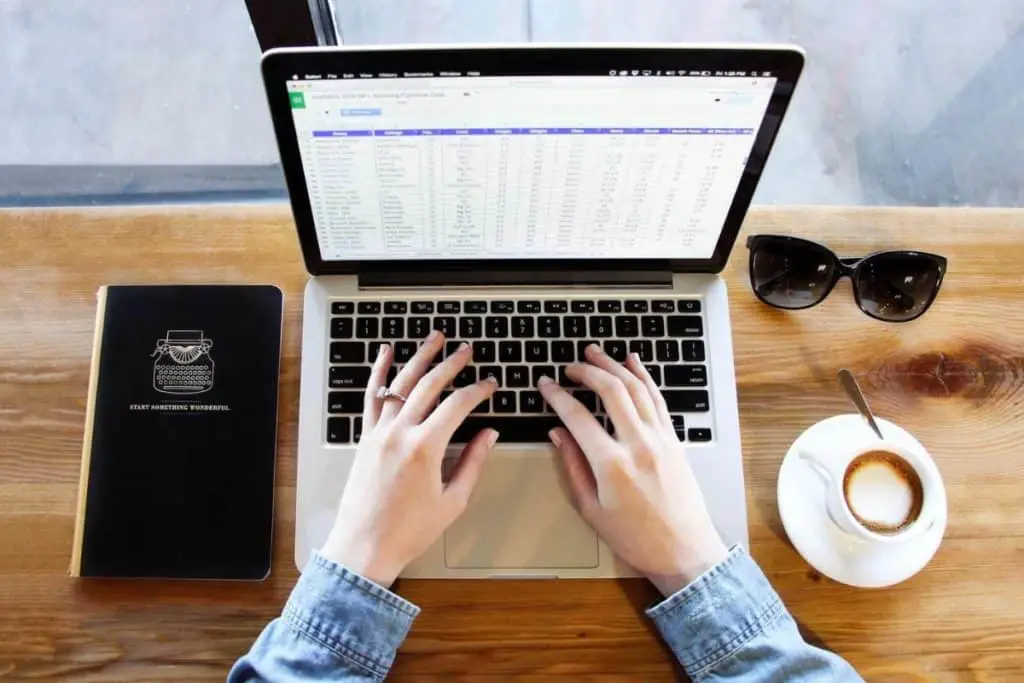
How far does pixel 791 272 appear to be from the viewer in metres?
0.78

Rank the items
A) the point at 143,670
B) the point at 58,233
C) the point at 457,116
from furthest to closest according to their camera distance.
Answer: the point at 58,233 → the point at 143,670 → the point at 457,116

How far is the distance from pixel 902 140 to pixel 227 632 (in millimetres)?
1220

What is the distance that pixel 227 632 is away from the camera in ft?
2.30

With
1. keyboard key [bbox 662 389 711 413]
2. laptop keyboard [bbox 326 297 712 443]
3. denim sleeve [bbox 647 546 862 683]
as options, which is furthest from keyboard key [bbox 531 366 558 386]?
denim sleeve [bbox 647 546 862 683]

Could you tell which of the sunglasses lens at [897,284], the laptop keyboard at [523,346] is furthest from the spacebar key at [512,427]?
the sunglasses lens at [897,284]

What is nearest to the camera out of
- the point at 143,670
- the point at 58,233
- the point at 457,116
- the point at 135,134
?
the point at 457,116

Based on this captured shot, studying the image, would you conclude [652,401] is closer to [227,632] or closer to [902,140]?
[227,632]

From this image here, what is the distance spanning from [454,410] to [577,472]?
0.39 ft

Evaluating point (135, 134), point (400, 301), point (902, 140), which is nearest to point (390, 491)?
point (400, 301)

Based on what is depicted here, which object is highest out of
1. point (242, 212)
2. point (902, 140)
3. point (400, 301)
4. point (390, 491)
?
point (902, 140)

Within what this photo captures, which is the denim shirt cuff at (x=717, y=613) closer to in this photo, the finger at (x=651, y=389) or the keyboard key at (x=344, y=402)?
the finger at (x=651, y=389)

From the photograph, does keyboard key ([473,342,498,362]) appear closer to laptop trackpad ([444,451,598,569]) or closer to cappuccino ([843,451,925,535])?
laptop trackpad ([444,451,598,569])

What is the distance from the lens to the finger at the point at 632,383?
2.30 ft

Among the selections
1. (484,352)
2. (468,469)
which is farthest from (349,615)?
(484,352)
